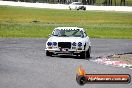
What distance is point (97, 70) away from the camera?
54.4 feet

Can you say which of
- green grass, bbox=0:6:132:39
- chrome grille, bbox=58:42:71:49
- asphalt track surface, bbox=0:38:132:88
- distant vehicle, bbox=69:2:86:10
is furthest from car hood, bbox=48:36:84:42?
distant vehicle, bbox=69:2:86:10

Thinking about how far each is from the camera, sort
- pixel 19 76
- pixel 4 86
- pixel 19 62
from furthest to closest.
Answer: pixel 19 62
pixel 19 76
pixel 4 86

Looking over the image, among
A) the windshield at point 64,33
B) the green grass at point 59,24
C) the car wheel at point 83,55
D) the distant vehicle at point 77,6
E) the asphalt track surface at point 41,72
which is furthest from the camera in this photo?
the distant vehicle at point 77,6

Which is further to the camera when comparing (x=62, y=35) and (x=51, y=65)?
(x=62, y=35)

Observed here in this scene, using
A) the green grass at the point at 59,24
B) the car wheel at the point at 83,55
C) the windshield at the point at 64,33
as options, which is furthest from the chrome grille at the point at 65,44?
the green grass at the point at 59,24

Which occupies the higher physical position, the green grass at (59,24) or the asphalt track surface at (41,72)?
the asphalt track surface at (41,72)

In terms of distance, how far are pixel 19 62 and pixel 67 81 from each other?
20.0ft

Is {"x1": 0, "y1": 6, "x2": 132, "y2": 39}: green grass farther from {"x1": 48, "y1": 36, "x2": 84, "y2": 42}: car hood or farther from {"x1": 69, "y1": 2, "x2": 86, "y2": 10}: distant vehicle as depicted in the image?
{"x1": 69, "y1": 2, "x2": 86, "y2": 10}: distant vehicle

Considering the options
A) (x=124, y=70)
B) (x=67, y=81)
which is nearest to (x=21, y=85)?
(x=67, y=81)

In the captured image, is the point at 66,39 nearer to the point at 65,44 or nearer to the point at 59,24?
the point at 65,44

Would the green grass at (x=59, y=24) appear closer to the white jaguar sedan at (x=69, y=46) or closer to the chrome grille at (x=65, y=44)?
the white jaguar sedan at (x=69, y=46)

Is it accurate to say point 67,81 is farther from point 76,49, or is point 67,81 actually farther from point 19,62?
point 76,49

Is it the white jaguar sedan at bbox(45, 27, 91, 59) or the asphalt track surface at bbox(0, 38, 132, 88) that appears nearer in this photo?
the asphalt track surface at bbox(0, 38, 132, 88)

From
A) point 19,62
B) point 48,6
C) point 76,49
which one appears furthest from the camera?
point 48,6
